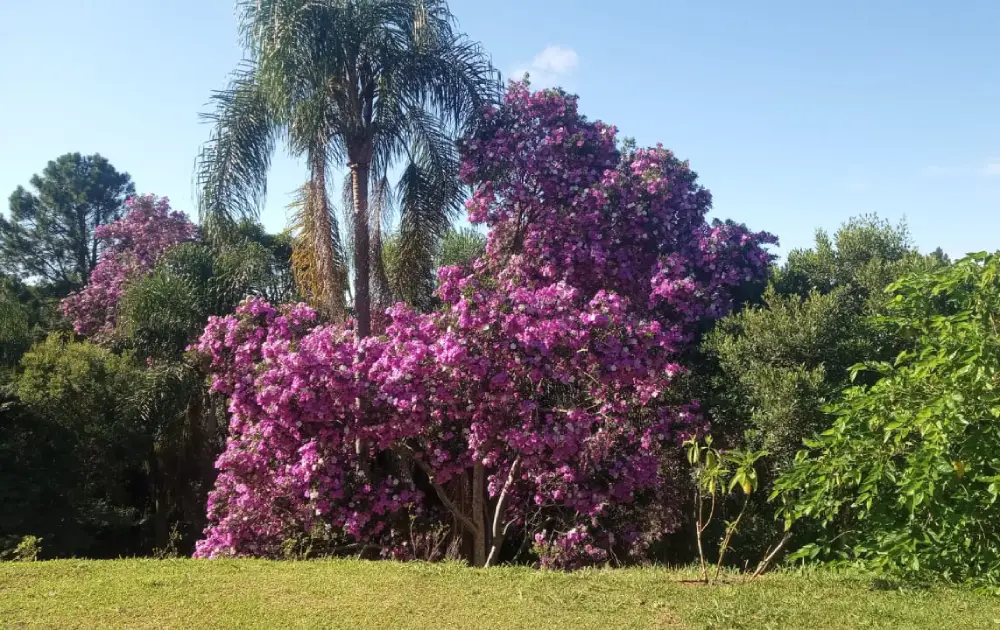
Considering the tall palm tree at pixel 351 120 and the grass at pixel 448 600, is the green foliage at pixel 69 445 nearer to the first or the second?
the tall palm tree at pixel 351 120

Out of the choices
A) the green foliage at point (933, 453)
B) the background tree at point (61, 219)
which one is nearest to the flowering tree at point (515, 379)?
the green foliage at point (933, 453)

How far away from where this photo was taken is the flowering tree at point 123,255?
55.2ft

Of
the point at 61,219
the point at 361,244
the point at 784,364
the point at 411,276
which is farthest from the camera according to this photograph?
the point at 61,219

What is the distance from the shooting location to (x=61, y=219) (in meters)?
29.0

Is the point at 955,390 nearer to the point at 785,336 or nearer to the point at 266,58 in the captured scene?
the point at 785,336

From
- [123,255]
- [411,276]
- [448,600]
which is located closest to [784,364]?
[411,276]

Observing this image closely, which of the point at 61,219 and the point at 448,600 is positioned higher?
the point at 61,219

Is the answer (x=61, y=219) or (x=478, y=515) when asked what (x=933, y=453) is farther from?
(x=61, y=219)

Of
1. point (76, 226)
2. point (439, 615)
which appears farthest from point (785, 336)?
point (76, 226)

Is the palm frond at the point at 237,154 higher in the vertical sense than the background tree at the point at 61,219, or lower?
lower

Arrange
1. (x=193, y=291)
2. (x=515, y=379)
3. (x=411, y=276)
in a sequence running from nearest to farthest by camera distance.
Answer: (x=515, y=379)
(x=411, y=276)
(x=193, y=291)

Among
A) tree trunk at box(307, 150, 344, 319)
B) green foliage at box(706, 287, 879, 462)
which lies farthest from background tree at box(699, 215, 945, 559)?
tree trunk at box(307, 150, 344, 319)

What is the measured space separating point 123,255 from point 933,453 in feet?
55.3

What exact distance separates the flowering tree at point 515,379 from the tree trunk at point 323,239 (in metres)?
0.84
